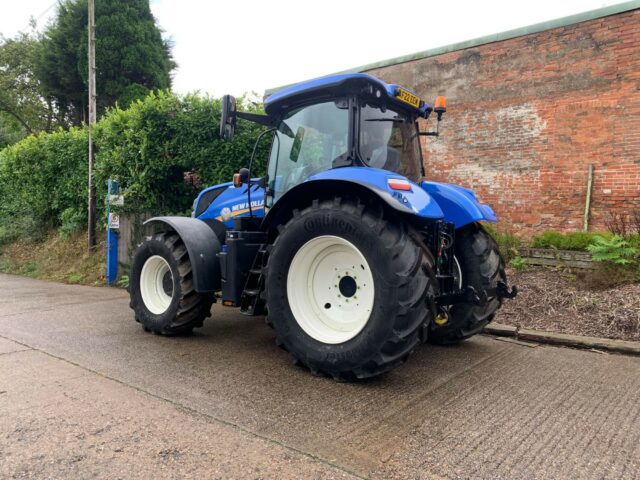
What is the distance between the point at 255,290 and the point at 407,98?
2.11 metres

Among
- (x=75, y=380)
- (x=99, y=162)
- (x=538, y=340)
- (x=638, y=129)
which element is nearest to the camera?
(x=75, y=380)

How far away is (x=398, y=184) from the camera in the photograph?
131 inches

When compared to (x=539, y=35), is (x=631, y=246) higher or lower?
lower

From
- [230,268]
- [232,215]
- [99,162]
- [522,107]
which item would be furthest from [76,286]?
[522,107]

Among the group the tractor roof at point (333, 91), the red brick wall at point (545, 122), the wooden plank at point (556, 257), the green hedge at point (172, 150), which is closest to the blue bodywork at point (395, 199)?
the tractor roof at point (333, 91)

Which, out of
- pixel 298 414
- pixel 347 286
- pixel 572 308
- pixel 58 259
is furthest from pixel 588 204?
pixel 58 259

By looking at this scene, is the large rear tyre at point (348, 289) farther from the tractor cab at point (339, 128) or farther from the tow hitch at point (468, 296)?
the tractor cab at point (339, 128)

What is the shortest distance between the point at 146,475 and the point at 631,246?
20.6 feet

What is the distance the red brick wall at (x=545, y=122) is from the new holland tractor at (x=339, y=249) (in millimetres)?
4696

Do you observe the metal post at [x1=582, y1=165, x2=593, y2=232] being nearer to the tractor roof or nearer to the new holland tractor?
the new holland tractor

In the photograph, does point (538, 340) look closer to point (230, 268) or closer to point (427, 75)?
point (230, 268)

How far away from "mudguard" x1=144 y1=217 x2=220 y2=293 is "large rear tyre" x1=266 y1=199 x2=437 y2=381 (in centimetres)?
100

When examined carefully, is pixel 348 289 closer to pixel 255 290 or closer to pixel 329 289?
pixel 329 289

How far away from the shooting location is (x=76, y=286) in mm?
8875
